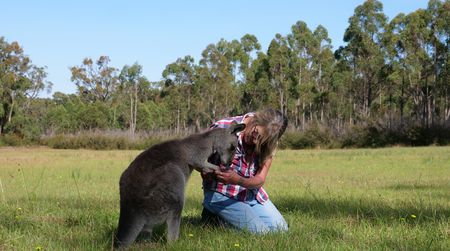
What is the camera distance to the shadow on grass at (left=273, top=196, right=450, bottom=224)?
241 inches

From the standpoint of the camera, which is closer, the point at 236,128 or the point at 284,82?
the point at 236,128

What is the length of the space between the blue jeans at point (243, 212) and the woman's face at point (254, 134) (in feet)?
2.35

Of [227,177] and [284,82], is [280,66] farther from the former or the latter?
[227,177]

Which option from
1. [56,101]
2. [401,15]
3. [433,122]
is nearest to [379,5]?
[401,15]

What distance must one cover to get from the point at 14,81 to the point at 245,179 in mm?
58326

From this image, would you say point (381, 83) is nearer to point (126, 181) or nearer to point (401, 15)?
point (401, 15)

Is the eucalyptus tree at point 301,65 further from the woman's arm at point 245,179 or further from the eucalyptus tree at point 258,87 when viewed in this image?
the woman's arm at point 245,179

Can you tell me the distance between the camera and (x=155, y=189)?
4301mm

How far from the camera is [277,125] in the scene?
5516mm

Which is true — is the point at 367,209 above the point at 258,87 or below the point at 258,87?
below

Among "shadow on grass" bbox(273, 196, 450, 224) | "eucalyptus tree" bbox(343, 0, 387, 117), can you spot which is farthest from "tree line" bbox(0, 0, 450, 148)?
"shadow on grass" bbox(273, 196, 450, 224)

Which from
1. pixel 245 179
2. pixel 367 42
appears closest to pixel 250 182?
pixel 245 179

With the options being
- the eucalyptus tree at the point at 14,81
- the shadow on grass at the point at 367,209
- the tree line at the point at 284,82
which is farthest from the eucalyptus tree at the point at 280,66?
the shadow on grass at the point at 367,209

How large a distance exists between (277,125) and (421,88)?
177 ft
